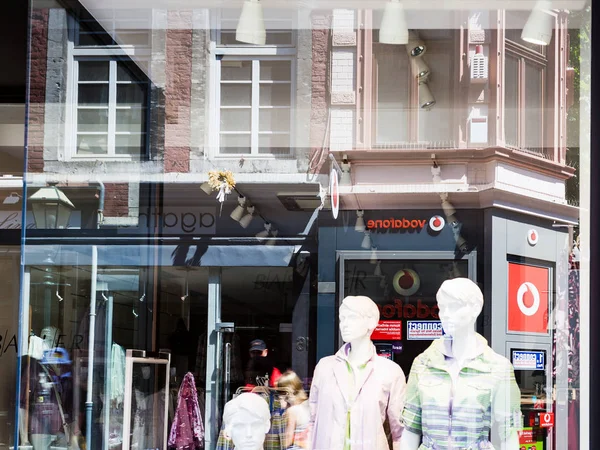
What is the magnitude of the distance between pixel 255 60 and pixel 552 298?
6.79 feet

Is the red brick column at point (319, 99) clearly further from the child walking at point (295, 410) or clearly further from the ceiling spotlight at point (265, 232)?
the child walking at point (295, 410)

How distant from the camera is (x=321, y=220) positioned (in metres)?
4.65

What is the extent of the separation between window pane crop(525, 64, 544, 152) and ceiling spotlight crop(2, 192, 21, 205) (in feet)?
11.3

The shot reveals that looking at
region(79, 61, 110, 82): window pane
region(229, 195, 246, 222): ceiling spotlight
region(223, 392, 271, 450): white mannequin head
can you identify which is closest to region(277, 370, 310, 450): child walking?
region(223, 392, 271, 450): white mannequin head

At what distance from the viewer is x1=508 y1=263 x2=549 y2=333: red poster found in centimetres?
415

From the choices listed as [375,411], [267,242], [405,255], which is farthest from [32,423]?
[405,255]

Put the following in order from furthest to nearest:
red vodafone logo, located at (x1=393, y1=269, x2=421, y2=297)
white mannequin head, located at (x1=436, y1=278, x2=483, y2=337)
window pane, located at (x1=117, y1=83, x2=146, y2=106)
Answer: window pane, located at (x1=117, y1=83, x2=146, y2=106), red vodafone logo, located at (x1=393, y1=269, x2=421, y2=297), white mannequin head, located at (x1=436, y1=278, x2=483, y2=337)

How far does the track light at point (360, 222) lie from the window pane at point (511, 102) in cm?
85

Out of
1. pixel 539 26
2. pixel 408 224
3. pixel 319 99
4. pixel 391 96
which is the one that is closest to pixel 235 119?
pixel 319 99

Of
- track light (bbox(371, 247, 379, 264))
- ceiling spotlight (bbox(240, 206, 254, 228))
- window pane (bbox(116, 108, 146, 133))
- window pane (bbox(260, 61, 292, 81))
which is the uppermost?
window pane (bbox(260, 61, 292, 81))

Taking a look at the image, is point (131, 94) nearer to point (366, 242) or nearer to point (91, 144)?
point (91, 144)

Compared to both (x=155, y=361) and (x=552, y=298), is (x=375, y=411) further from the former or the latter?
(x=155, y=361)

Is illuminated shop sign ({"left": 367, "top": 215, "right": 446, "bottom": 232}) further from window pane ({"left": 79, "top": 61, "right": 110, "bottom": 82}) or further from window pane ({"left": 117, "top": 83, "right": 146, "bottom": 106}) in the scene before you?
window pane ({"left": 79, "top": 61, "right": 110, "bottom": 82})

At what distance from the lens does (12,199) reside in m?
5.98
